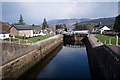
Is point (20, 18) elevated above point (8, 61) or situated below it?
above

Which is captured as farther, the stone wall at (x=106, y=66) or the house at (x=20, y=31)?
the house at (x=20, y=31)

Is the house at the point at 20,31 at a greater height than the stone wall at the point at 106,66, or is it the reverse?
the house at the point at 20,31

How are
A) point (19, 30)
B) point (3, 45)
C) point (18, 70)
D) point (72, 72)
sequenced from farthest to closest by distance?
point (19, 30), point (72, 72), point (18, 70), point (3, 45)

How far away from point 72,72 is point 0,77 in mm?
8124

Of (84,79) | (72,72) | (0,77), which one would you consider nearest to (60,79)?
(84,79)

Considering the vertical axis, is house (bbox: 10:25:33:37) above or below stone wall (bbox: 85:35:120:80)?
above

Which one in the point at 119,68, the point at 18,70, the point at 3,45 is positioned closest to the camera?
the point at 119,68

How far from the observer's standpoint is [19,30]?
64.0m

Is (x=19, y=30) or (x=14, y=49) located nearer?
(x=14, y=49)

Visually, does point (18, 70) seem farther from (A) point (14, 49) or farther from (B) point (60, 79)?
(B) point (60, 79)

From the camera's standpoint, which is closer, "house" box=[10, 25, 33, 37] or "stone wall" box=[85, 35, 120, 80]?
"stone wall" box=[85, 35, 120, 80]

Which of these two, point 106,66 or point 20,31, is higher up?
point 20,31

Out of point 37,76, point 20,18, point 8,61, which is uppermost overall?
point 20,18

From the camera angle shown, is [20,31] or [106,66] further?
[20,31]
